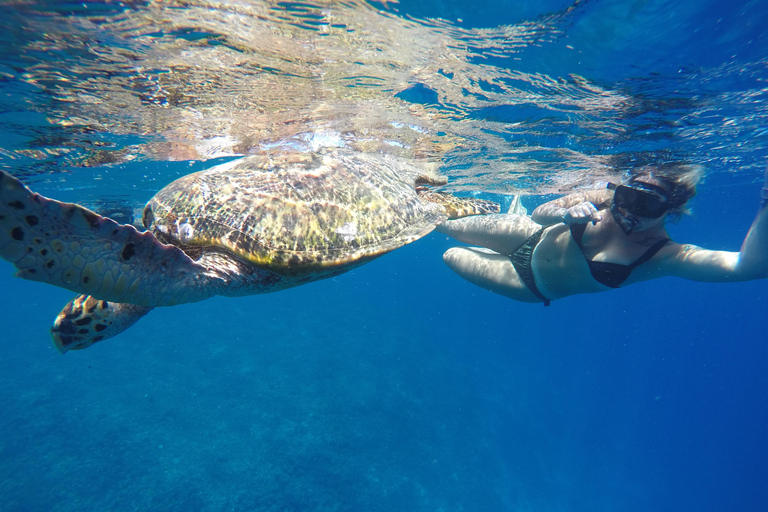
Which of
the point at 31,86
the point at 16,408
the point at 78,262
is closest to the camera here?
Result: the point at 78,262

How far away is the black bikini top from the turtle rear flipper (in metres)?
1.71

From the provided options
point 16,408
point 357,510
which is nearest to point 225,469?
point 357,510

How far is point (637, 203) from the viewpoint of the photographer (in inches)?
Result: 173

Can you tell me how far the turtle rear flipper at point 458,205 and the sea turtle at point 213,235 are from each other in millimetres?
87

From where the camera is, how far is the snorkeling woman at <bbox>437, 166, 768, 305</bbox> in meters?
4.11

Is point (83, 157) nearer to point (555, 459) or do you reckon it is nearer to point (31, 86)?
point (31, 86)

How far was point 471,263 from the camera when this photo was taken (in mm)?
6688

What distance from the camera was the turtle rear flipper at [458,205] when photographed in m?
5.78

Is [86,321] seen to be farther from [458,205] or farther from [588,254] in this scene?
[588,254]

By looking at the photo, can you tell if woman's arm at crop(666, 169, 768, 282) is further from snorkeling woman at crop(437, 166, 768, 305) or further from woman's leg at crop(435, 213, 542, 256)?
woman's leg at crop(435, 213, 542, 256)

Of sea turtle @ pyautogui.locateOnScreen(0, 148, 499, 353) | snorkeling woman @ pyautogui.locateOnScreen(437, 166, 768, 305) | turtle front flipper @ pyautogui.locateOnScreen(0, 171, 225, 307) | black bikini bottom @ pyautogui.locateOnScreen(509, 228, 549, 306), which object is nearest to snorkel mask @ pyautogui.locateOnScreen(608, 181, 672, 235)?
snorkeling woman @ pyautogui.locateOnScreen(437, 166, 768, 305)

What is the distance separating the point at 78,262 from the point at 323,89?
19.8 feet

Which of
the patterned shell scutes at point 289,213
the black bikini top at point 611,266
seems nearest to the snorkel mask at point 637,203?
the black bikini top at point 611,266

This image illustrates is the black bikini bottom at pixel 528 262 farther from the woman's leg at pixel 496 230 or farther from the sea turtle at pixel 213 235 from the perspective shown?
the sea turtle at pixel 213 235
